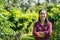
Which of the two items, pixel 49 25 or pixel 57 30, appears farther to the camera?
pixel 57 30

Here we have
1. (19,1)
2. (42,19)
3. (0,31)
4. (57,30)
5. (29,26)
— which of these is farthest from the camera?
(19,1)

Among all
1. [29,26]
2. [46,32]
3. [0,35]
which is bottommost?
[29,26]

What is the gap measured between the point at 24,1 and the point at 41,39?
31.2 metres

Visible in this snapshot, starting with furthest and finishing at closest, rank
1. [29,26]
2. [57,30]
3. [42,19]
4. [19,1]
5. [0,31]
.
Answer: [19,1] → [29,26] → [57,30] → [0,31] → [42,19]

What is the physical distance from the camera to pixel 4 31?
26.3ft

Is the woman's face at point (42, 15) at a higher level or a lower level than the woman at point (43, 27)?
higher

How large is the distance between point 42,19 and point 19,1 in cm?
3074

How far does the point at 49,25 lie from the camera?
5223 millimetres

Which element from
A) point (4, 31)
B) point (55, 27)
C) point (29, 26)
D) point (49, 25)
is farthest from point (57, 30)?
point (29, 26)

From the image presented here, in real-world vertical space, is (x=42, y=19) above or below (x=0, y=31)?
above

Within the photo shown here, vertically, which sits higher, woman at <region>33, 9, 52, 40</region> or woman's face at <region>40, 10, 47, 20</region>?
woman's face at <region>40, 10, 47, 20</region>

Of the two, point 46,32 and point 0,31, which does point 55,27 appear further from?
point 46,32

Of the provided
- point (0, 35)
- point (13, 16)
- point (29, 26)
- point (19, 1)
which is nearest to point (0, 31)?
point (0, 35)

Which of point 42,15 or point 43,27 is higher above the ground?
point 42,15
